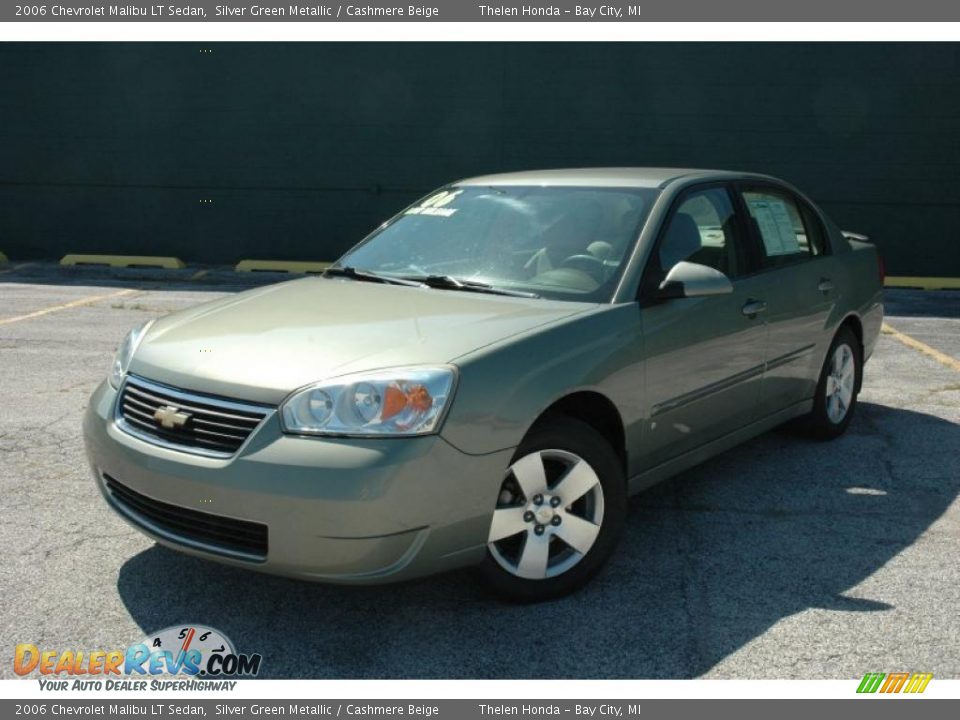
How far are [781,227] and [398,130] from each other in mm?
10194

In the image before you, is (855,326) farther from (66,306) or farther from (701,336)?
(66,306)

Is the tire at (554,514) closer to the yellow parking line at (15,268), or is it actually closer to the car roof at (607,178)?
the car roof at (607,178)

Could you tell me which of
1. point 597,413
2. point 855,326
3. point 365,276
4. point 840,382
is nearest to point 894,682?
point 597,413

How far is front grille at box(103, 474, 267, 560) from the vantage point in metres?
3.24

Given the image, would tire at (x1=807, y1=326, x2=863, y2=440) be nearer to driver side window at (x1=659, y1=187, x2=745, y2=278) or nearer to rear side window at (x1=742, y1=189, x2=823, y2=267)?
rear side window at (x1=742, y1=189, x2=823, y2=267)

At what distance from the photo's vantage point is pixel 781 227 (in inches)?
212

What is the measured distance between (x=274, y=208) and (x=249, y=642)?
41.0 ft

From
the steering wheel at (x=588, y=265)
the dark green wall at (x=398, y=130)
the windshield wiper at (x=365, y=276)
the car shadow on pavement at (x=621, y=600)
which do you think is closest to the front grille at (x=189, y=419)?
the car shadow on pavement at (x=621, y=600)

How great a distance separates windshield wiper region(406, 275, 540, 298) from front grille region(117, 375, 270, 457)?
1243 mm

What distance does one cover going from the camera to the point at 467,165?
14688 millimetres

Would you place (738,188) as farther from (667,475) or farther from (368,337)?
(368,337)

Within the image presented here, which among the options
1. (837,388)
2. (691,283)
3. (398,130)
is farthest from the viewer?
(398,130)

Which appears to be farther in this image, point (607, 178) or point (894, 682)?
point (607, 178)

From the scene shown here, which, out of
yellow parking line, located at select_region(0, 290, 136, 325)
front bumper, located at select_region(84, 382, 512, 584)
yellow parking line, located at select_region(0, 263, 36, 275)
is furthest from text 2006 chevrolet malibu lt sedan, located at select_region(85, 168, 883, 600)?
yellow parking line, located at select_region(0, 263, 36, 275)
